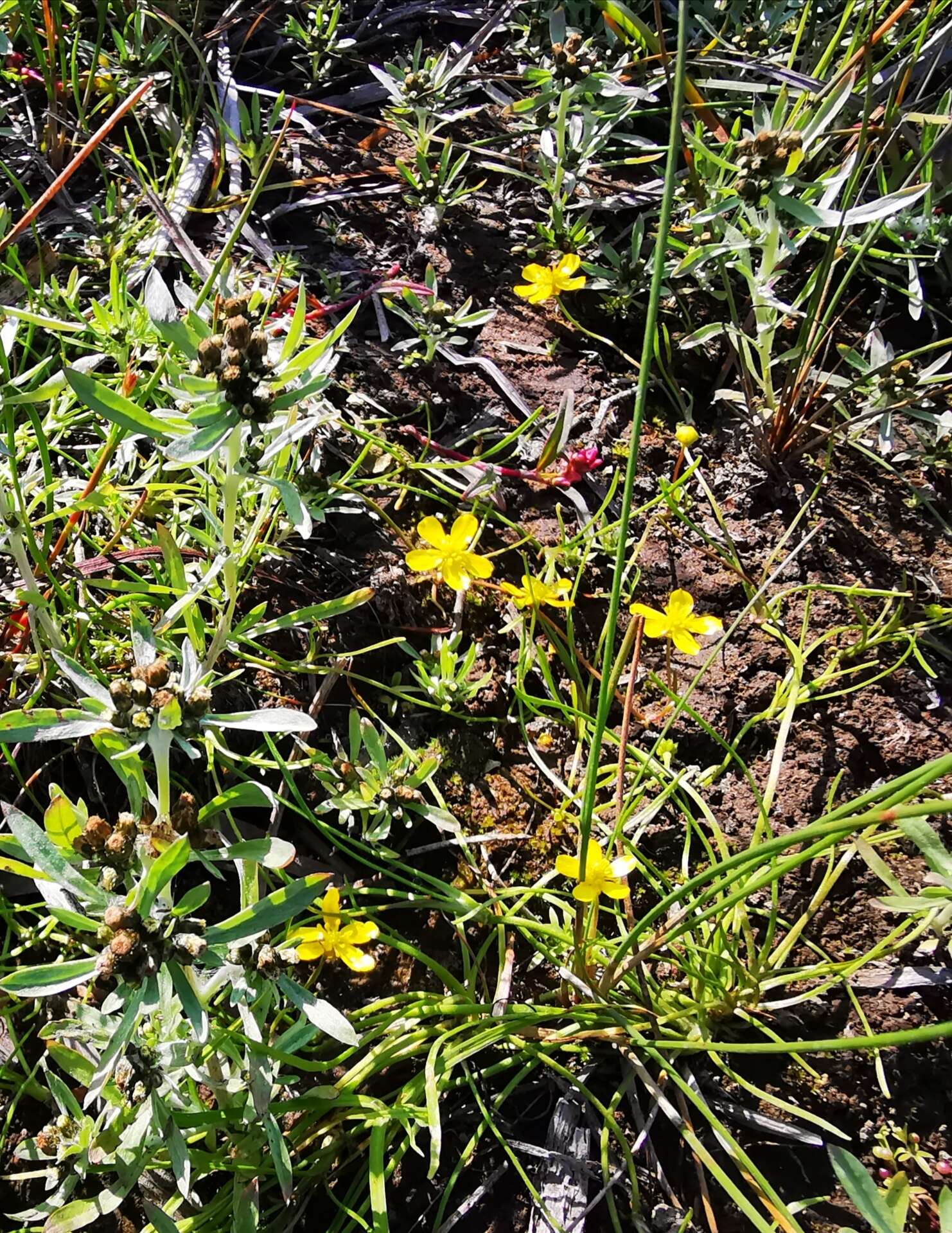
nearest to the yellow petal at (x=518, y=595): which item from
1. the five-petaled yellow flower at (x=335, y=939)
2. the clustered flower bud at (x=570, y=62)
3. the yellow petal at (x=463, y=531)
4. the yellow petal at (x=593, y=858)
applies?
the yellow petal at (x=463, y=531)

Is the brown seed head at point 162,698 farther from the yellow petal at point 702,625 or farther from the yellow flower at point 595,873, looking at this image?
the yellow petal at point 702,625

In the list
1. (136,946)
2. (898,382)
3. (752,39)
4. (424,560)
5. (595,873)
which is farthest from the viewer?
(752,39)

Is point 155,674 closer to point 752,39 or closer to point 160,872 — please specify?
point 160,872

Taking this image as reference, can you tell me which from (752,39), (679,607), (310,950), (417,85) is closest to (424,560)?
(679,607)

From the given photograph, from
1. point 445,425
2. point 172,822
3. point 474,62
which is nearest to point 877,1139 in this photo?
point 172,822

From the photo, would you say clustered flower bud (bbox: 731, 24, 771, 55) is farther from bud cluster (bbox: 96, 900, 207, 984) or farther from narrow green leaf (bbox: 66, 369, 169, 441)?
bud cluster (bbox: 96, 900, 207, 984)

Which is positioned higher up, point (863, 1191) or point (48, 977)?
point (48, 977)

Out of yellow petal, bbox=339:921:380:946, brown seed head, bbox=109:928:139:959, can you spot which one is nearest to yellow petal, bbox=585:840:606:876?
yellow petal, bbox=339:921:380:946

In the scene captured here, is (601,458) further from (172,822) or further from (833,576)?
(172,822)
